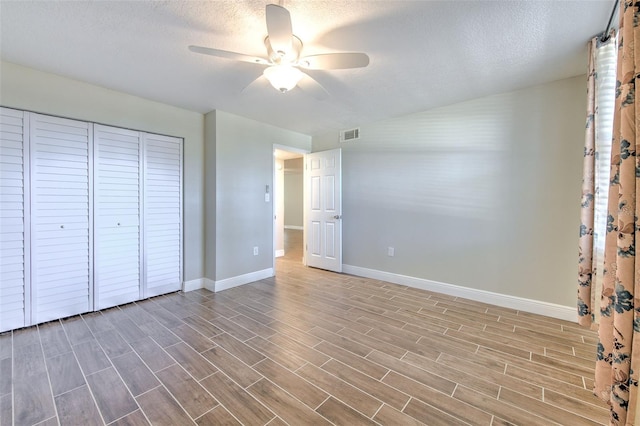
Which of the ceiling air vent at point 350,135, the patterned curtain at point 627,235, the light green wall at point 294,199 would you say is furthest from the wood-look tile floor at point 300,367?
the light green wall at point 294,199

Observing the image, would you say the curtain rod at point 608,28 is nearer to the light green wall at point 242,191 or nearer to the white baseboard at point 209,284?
the light green wall at point 242,191

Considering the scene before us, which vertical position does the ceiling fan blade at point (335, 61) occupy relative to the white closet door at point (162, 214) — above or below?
above

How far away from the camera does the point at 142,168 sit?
326 centimetres

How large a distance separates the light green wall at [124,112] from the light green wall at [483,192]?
8.30 ft

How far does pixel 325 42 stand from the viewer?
6.77 feet

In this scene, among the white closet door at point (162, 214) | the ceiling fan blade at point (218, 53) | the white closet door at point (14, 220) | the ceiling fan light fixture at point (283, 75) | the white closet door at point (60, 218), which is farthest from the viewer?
the white closet door at point (162, 214)

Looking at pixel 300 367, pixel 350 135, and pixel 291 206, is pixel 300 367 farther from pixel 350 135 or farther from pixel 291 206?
pixel 291 206

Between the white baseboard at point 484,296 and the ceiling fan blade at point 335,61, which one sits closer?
the ceiling fan blade at point 335,61

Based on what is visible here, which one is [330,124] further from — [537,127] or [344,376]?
[344,376]

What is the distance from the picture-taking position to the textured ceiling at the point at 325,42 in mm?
1723

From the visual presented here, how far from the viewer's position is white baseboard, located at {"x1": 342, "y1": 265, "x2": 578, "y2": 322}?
275cm

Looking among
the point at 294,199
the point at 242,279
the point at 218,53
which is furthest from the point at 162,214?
the point at 294,199

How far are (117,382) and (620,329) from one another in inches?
111

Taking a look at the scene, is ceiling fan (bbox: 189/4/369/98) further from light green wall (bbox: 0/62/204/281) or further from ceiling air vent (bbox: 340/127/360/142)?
ceiling air vent (bbox: 340/127/360/142)
